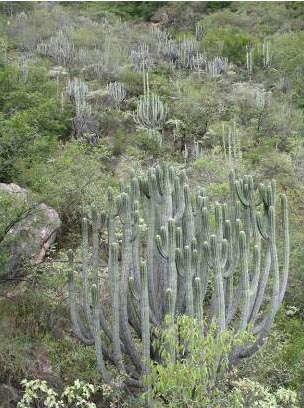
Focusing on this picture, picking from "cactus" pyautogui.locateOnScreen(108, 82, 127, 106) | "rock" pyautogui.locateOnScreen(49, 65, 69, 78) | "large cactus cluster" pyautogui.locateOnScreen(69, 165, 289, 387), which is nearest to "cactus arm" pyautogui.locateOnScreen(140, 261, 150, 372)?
"large cactus cluster" pyautogui.locateOnScreen(69, 165, 289, 387)

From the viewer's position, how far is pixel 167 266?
567 cm

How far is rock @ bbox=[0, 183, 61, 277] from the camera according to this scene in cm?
646

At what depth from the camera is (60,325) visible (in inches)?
265

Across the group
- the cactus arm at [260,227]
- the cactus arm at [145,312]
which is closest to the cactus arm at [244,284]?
the cactus arm at [260,227]

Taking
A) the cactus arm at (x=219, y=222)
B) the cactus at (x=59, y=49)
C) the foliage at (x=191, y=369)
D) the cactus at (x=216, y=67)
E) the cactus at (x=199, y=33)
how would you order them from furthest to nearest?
the cactus at (x=199, y=33), the cactus at (x=59, y=49), the cactus at (x=216, y=67), the cactus arm at (x=219, y=222), the foliage at (x=191, y=369)

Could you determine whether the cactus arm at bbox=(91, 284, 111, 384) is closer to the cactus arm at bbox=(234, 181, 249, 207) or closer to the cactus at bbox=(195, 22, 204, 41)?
the cactus arm at bbox=(234, 181, 249, 207)

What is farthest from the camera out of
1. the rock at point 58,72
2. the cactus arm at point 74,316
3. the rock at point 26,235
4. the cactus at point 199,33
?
the cactus at point 199,33

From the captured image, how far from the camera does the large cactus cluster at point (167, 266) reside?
536cm

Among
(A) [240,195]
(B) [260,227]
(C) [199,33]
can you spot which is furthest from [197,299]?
(C) [199,33]

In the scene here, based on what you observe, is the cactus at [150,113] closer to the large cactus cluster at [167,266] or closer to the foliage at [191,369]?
the large cactus cluster at [167,266]

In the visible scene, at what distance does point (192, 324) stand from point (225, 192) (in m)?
6.30

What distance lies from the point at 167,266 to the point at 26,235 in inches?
94.1

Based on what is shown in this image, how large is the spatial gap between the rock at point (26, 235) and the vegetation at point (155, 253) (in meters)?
0.13

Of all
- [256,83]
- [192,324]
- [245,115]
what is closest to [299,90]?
[256,83]
